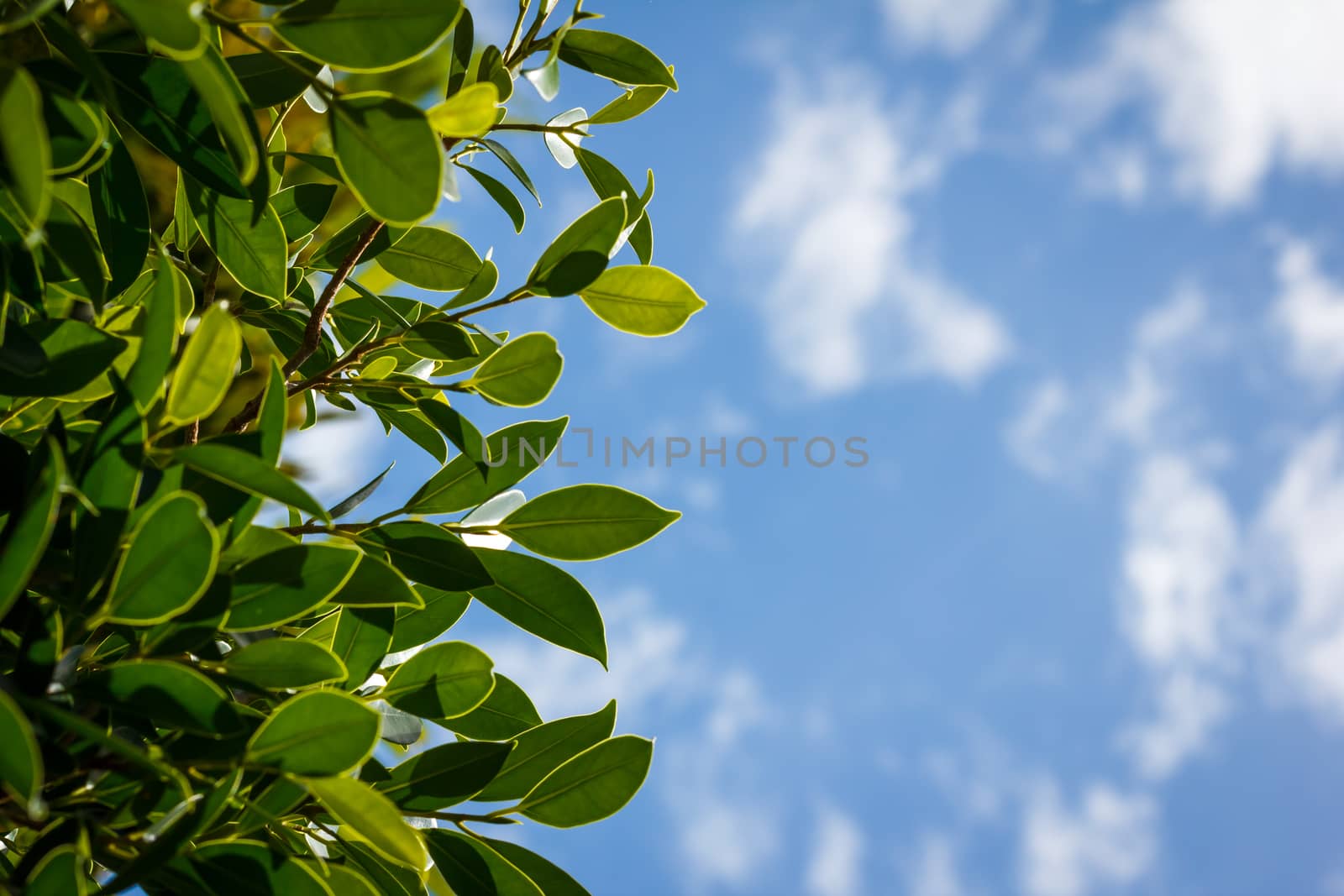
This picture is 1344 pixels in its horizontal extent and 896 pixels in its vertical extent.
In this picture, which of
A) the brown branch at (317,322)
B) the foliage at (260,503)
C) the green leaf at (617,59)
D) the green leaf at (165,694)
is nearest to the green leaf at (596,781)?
the foliage at (260,503)

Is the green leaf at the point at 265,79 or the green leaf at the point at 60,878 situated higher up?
the green leaf at the point at 265,79

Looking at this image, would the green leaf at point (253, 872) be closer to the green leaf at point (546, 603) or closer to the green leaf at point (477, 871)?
the green leaf at point (477, 871)

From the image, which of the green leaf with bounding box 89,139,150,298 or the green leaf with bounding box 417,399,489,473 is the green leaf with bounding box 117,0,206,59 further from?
the green leaf with bounding box 417,399,489,473

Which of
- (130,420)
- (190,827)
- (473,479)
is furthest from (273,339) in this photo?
(190,827)

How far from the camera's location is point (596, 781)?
2.13ft

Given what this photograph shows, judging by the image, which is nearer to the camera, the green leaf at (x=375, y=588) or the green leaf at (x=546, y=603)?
the green leaf at (x=375, y=588)

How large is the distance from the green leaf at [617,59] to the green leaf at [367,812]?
61 centimetres

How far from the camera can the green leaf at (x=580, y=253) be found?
0.66m

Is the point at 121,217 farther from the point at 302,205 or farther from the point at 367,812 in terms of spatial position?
the point at 367,812

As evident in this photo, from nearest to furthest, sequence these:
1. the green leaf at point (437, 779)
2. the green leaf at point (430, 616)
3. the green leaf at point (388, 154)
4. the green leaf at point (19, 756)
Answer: the green leaf at point (19, 756), the green leaf at point (388, 154), the green leaf at point (437, 779), the green leaf at point (430, 616)

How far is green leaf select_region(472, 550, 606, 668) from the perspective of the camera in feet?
2.24

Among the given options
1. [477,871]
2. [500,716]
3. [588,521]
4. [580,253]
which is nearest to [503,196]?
[580,253]

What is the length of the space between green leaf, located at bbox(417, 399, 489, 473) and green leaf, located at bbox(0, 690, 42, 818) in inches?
13.9

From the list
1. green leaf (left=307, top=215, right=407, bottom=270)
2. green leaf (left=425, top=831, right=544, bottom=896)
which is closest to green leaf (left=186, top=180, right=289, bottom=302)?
green leaf (left=307, top=215, right=407, bottom=270)
